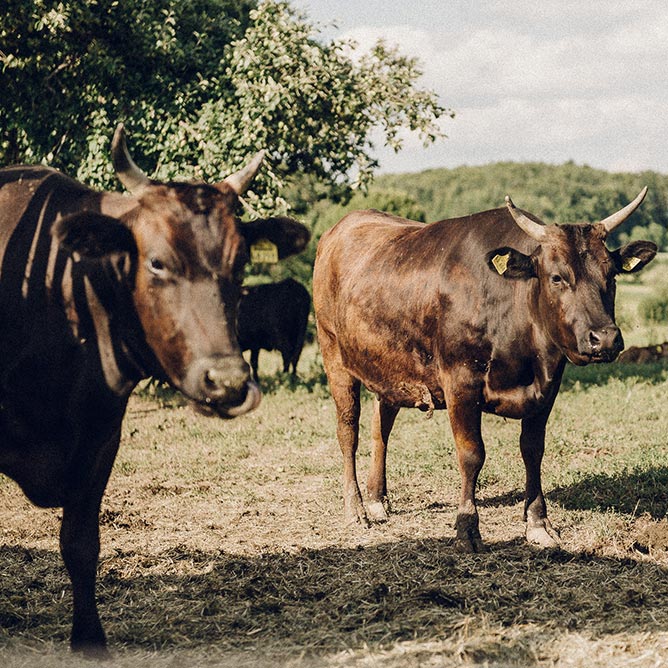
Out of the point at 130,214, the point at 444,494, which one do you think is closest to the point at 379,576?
the point at 444,494

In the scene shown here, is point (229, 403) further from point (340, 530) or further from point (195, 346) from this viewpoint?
point (340, 530)

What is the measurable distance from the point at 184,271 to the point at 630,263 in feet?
11.8

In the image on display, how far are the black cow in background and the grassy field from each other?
201 inches

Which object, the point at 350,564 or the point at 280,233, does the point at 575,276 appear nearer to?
the point at 350,564

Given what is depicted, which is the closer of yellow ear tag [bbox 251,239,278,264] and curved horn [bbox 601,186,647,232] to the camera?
yellow ear tag [bbox 251,239,278,264]

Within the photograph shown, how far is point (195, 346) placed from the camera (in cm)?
348

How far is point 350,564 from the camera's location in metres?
5.65

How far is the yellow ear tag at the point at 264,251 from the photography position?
4043 millimetres

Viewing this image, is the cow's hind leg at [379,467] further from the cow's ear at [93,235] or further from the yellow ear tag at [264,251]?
the cow's ear at [93,235]

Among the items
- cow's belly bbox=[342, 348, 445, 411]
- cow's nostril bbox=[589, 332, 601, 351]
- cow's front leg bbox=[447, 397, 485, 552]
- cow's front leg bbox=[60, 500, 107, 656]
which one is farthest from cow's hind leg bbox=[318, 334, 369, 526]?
cow's front leg bbox=[60, 500, 107, 656]

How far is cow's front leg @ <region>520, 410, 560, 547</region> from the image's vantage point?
19.9 ft

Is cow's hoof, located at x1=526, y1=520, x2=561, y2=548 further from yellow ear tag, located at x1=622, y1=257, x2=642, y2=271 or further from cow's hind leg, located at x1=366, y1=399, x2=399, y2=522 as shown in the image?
yellow ear tag, located at x1=622, y1=257, x2=642, y2=271

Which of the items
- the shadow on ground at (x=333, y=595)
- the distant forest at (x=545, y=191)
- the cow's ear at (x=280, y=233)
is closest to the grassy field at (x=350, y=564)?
the shadow on ground at (x=333, y=595)

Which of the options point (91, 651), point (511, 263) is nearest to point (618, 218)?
point (511, 263)
